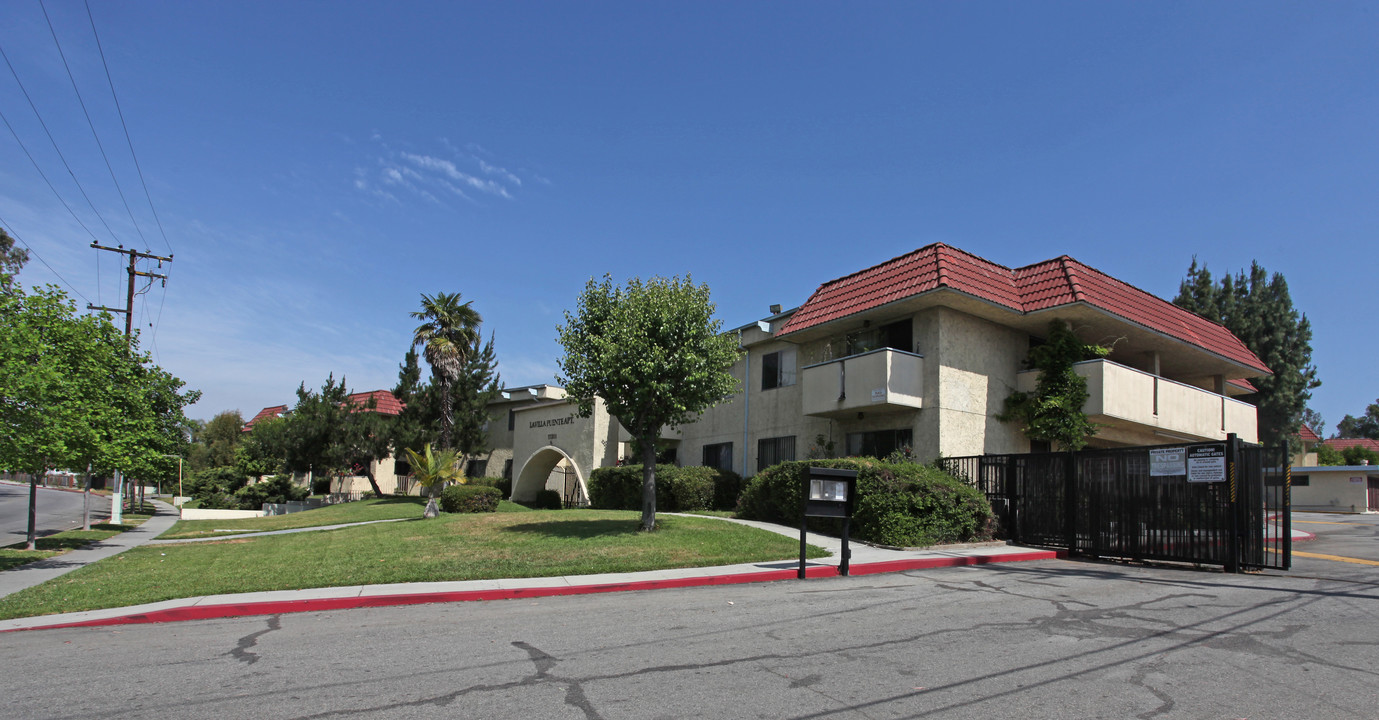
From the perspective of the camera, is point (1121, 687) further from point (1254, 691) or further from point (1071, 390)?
point (1071, 390)

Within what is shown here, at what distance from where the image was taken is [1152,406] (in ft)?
69.4

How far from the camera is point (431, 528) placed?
18.7m

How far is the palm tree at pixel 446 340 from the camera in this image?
3334 cm

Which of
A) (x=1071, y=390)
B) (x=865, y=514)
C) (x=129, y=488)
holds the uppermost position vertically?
(x=1071, y=390)

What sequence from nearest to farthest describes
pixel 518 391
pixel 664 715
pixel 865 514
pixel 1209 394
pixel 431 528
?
pixel 664 715, pixel 865 514, pixel 431 528, pixel 1209 394, pixel 518 391

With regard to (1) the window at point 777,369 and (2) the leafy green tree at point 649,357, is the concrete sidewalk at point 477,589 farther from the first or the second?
(1) the window at point 777,369

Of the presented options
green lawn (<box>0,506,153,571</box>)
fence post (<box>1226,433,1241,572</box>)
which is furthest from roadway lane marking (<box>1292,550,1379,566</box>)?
green lawn (<box>0,506,153,571</box>)

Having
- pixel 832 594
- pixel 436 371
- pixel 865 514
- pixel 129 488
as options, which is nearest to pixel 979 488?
pixel 865 514

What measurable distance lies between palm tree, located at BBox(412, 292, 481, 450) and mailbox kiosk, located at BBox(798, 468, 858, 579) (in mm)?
24764

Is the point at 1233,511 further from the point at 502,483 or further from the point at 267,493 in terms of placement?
the point at 267,493


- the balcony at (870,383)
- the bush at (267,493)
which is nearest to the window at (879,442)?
the balcony at (870,383)

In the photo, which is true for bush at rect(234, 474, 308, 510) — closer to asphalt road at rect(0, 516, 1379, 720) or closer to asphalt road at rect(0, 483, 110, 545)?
asphalt road at rect(0, 483, 110, 545)

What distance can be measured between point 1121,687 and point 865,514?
34.1 feet

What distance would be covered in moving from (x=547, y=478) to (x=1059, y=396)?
Result: 20499 mm
